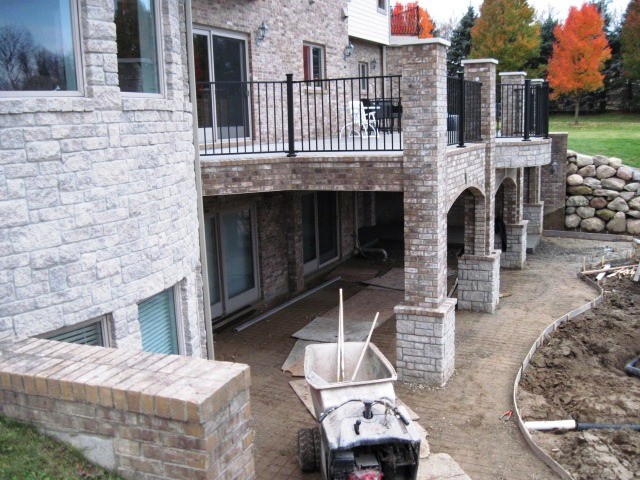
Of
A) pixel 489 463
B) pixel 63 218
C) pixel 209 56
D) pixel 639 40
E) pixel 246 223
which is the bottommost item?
pixel 489 463

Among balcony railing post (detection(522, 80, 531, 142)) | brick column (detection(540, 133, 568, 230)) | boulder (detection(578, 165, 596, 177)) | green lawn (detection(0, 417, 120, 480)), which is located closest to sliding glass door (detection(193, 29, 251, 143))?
balcony railing post (detection(522, 80, 531, 142))

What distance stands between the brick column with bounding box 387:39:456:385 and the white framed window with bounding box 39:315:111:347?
529cm

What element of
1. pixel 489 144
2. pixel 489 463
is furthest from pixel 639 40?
pixel 489 463

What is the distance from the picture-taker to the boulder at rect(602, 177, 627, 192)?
23281 millimetres

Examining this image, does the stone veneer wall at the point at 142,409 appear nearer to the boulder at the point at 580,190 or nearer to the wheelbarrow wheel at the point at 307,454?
the wheelbarrow wheel at the point at 307,454

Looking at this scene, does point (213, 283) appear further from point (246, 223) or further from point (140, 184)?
point (140, 184)

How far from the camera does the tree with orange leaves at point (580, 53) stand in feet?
116

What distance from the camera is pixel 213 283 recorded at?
43.1 feet

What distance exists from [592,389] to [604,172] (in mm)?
15351

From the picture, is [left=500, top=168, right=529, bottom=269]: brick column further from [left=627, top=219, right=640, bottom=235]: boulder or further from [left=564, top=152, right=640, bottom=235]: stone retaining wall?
[left=627, top=219, right=640, bottom=235]: boulder

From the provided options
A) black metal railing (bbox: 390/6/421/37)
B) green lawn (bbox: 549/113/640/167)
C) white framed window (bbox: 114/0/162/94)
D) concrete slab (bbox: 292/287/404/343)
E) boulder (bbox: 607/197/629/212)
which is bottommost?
concrete slab (bbox: 292/287/404/343)

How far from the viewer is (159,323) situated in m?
6.74

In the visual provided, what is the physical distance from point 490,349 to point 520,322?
1.83 metres

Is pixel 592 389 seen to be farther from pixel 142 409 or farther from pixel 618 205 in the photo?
pixel 618 205
